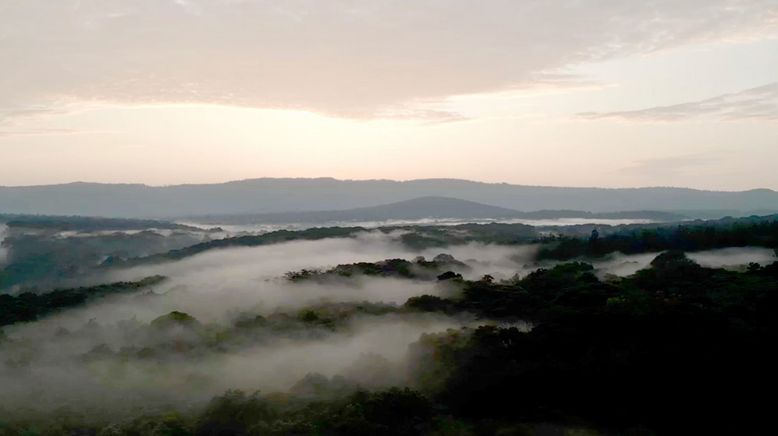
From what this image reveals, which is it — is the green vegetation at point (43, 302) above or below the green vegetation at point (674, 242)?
below

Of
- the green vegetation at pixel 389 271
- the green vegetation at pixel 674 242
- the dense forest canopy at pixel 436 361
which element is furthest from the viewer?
the green vegetation at pixel 389 271

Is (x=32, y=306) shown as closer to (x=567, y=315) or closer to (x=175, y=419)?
(x=175, y=419)

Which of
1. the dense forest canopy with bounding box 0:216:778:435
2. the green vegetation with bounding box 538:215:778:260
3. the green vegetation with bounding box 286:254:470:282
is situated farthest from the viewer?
the green vegetation with bounding box 286:254:470:282

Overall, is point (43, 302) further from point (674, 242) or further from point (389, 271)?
point (674, 242)

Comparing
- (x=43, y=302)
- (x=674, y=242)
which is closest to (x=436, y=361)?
(x=43, y=302)

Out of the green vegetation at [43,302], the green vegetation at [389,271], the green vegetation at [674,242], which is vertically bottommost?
the green vegetation at [43,302]

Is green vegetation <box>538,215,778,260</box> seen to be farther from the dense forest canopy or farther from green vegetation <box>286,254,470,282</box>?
green vegetation <box>286,254,470,282</box>

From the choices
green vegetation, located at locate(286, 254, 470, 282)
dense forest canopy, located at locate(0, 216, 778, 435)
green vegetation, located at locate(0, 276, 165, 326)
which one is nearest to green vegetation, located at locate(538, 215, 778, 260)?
dense forest canopy, located at locate(0, 216, 778, 435)

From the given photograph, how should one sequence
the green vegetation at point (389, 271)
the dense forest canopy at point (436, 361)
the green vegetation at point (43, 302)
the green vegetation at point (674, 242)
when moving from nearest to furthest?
the dense forest canopy at point (436, 361), the green vegetation at point (43, 302), the green vegetation at point (674, 242), the green vegetation at point (389, 271)

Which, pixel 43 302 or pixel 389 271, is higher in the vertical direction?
pixel 389 271

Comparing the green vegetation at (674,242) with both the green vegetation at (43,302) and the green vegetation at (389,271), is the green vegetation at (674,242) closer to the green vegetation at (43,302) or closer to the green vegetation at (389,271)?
the green vegetation at (389,271)

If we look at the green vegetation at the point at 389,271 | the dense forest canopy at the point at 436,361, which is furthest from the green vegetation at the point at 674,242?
the green vegetation at the point at 389,271
